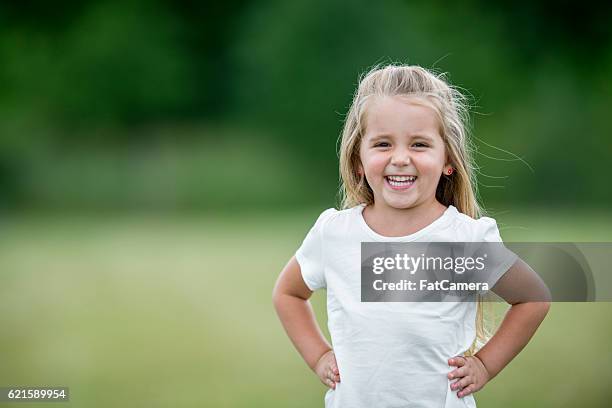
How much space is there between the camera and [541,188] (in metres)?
15.0

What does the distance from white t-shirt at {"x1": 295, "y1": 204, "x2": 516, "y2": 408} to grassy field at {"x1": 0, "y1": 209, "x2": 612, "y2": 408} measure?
0.51 metres

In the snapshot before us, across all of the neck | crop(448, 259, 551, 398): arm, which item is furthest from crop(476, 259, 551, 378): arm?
the neck

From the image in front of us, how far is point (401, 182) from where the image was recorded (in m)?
2.06

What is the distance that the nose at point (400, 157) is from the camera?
203 cm

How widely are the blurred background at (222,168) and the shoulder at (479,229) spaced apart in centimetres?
173

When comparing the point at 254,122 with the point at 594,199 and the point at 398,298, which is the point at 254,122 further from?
the point at 398,298

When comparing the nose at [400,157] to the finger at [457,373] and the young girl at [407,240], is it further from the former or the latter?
the finger at [457,373]

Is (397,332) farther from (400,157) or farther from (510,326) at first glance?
(400,157)

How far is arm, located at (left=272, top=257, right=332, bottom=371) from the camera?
7.37ft

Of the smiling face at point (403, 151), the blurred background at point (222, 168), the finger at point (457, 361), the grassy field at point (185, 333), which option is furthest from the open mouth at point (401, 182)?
the blurred background at point (222, 168)

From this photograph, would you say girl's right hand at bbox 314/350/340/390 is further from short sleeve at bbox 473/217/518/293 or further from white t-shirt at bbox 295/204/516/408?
short sleeve at bbox 473/217/518/293

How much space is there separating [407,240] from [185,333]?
10.6 feet

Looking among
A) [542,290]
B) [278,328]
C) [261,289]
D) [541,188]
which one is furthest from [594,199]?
[542,290]

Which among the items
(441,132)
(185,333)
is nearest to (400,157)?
(441,132)
